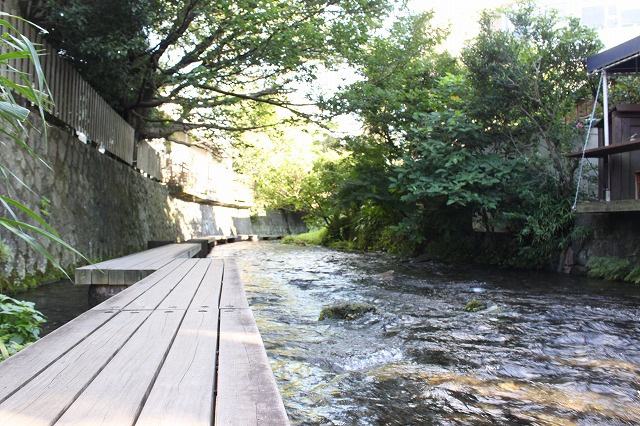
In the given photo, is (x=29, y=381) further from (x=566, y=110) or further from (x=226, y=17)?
(x=566, y=110)

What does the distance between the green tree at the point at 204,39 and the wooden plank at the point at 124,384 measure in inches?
249

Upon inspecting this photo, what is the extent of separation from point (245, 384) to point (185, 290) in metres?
2.36

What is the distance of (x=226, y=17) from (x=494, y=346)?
7209mm

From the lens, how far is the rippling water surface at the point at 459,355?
2.78m

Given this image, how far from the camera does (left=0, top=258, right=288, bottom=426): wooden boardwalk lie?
4.29 ft

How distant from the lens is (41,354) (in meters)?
1.86

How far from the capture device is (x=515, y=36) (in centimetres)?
991

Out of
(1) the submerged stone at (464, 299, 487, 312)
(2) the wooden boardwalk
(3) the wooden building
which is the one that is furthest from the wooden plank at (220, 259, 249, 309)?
(3) the wooden building

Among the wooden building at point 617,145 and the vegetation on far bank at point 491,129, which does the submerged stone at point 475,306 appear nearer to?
the wooden building at point 617,145

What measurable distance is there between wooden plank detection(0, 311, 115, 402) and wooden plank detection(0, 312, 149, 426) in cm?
3

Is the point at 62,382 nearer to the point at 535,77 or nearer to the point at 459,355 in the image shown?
the point at 459,355

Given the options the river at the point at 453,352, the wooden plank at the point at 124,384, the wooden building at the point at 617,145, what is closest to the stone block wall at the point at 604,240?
the wooden building at the point at 617,145

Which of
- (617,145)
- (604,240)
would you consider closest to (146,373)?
(617,145)

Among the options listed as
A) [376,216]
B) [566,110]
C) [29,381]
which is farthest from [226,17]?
[376,216]
